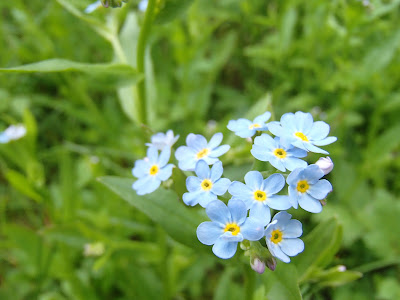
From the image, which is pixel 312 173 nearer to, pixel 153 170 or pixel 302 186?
pixel 302 186

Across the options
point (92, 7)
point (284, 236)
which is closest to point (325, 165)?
point (284, 236)

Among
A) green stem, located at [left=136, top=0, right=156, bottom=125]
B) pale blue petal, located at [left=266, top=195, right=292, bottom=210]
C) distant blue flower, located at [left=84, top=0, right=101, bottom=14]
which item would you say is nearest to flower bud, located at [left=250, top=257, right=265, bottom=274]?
pale blue petal, located at [left=266, top=195, right=292, bottom=210]

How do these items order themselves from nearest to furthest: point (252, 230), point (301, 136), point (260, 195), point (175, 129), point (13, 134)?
point (252, 230) → point (260, 195) → point (301, 136) → point (13, 134) → point (175, 129)

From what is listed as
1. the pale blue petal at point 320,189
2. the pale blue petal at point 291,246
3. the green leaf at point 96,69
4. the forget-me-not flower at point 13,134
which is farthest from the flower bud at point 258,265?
the forget-me-not flower at point 13,134

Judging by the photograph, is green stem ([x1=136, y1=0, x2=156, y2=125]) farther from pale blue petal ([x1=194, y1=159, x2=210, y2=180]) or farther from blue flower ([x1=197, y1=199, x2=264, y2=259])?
blue flower ([x1=197, y1=199, x2=264, y2=259])

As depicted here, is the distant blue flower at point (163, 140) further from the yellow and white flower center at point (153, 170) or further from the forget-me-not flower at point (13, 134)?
the forget-me-not flower at point (13, 134)

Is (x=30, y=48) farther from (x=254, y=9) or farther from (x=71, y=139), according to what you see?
(x=254, y=9)

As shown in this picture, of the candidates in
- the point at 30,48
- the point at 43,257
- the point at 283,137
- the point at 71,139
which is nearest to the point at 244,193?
the point at 283,137
